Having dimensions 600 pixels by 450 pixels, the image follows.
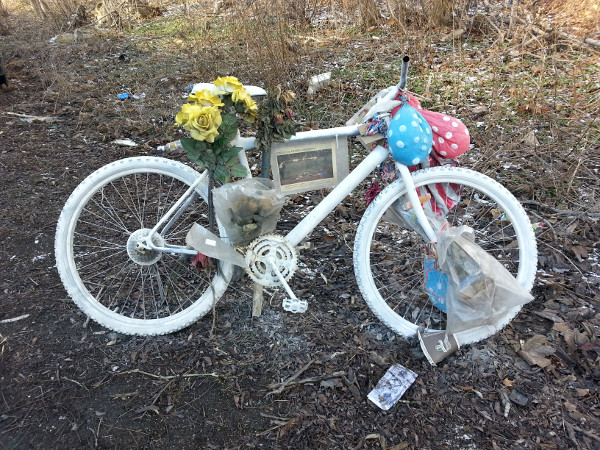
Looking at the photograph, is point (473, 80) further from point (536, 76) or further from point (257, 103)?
point (257, 103)

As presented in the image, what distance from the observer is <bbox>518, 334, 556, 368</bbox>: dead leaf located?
2.20 metres

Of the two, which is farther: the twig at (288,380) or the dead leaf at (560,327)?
the dead leaf at (560,327)

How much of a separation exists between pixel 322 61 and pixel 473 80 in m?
1.71

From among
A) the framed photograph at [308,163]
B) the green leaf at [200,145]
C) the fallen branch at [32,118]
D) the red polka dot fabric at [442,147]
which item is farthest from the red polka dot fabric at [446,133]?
the fallen branch at [32,118]

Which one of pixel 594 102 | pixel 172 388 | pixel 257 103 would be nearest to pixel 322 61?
pixel 594 102

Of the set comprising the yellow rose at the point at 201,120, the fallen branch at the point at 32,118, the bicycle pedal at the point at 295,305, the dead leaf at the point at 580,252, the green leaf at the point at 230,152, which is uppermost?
the yellow rose at the point at 201,120

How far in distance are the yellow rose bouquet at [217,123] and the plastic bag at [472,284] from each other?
1.05 m

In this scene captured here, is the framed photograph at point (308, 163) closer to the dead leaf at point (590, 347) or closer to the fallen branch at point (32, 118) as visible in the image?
the dead leaf at point (590, 347)

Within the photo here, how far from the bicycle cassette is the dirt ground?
38cm

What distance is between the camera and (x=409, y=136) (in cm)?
210

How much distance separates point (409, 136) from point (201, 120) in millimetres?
942

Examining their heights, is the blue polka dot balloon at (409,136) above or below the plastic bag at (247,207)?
above

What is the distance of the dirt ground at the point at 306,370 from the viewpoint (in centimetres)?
196

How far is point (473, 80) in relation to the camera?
4926 millimetres
